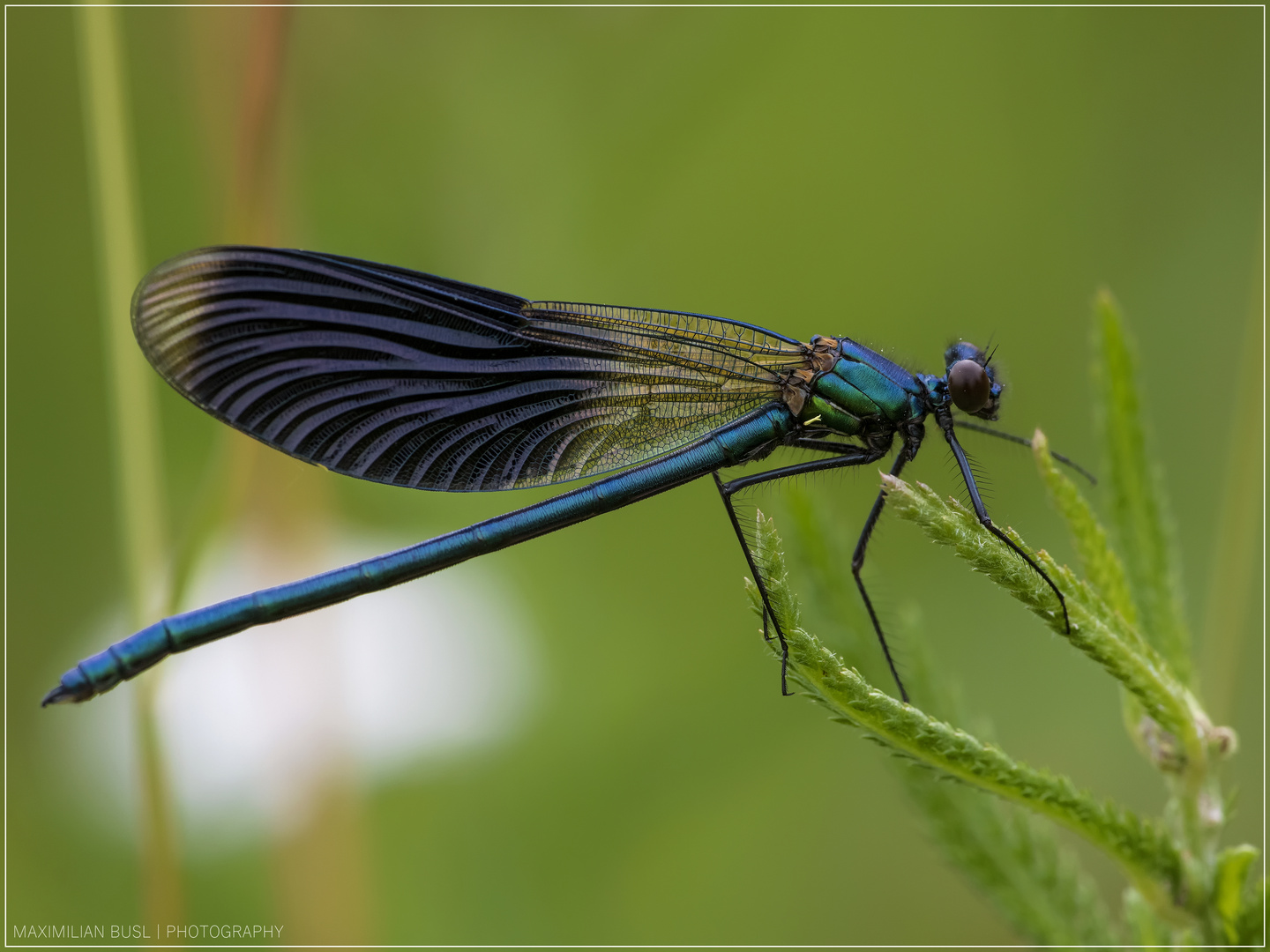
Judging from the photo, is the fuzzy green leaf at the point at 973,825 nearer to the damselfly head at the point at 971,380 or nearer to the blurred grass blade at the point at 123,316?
the damselfly head at the point at 971,380

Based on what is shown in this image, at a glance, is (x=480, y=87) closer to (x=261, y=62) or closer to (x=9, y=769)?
(x=261, y=62)

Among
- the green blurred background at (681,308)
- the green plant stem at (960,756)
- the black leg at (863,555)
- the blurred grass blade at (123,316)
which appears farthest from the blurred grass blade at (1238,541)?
the blurred grass blade at (123,316)

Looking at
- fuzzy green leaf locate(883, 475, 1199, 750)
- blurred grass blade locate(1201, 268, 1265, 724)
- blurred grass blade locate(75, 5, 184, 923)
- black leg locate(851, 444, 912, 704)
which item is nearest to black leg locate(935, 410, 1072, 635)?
fuzzy green leaf locate(883, 475, 1199, 750)

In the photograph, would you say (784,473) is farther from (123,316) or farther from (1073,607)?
(123,316)

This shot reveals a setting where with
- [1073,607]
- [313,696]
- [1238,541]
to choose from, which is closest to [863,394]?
[1238,541]

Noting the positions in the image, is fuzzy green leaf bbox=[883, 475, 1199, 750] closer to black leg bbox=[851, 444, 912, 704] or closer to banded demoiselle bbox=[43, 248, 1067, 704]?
black leg bbox=[851, 444, 912, 704]

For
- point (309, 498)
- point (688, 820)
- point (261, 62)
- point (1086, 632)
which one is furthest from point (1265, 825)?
point (261, 62)
